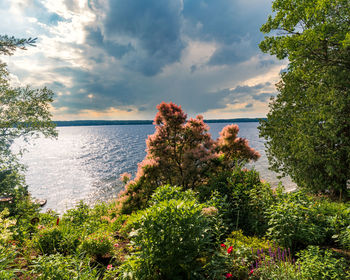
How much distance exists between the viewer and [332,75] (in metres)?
8.76

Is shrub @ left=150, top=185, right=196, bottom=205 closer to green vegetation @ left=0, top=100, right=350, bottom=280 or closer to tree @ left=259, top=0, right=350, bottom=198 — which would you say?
green vegetation @ left=0, top=100, right=350, bottom=280

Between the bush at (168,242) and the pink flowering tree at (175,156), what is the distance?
19.4 ft

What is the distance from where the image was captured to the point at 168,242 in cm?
291

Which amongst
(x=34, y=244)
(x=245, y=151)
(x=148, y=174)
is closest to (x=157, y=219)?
(x=34, y=244)

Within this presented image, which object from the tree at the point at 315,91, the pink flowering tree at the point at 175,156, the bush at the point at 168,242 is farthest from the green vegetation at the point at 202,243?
the tree at the point at 315,91

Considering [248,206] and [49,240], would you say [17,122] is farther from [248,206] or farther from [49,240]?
[248,206]

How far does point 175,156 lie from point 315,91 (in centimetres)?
814

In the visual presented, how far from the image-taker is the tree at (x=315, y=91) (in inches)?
321

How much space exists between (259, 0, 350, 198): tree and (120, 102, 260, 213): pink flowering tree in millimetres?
3517

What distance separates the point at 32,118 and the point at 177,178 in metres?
9.15

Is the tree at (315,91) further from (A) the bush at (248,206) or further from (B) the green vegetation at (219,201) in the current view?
(A) the bush at (248,206)

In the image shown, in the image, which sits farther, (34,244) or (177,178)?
(177,178)

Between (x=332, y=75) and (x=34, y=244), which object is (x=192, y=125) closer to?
(x=332, y=75)

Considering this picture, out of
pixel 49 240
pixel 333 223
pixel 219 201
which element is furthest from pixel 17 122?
pixel 333 223
